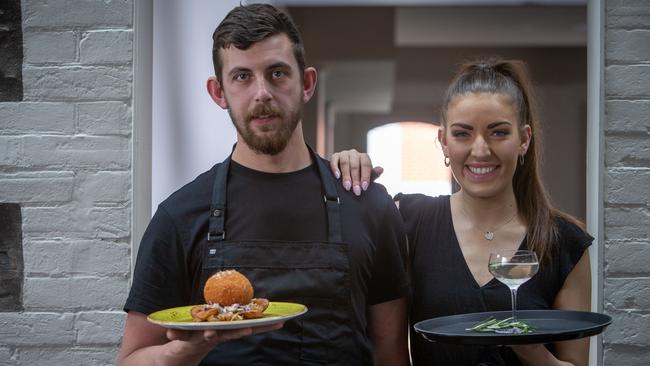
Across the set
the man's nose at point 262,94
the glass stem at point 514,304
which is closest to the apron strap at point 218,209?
the man's nose at point 262,94

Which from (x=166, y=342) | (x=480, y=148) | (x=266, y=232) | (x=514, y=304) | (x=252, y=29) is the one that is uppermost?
(x=252, y=29)

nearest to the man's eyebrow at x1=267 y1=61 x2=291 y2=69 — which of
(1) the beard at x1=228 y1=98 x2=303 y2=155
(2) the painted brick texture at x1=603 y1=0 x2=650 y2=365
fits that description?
(1) the beard at x1=228 y1=98 x2=303 y2=155

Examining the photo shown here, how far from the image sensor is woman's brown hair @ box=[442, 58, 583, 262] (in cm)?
241

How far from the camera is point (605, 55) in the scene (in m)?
2.66

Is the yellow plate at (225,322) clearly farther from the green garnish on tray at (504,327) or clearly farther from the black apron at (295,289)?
the green garnish on tray at (504,327)

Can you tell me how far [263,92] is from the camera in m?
2.02

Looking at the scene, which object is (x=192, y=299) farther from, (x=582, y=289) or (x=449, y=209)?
(x=582, y=289)

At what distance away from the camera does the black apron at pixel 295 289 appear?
2045mm

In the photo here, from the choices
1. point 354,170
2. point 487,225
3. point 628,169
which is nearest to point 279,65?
point 354,170

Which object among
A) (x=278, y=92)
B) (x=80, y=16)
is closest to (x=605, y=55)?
(x=278, y=92)

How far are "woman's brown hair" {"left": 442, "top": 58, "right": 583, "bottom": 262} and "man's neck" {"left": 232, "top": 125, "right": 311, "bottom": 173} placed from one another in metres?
0.52

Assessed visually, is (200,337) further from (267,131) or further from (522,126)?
(522,126)

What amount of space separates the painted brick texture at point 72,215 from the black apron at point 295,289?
0.70 m

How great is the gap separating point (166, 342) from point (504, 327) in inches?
33.2
